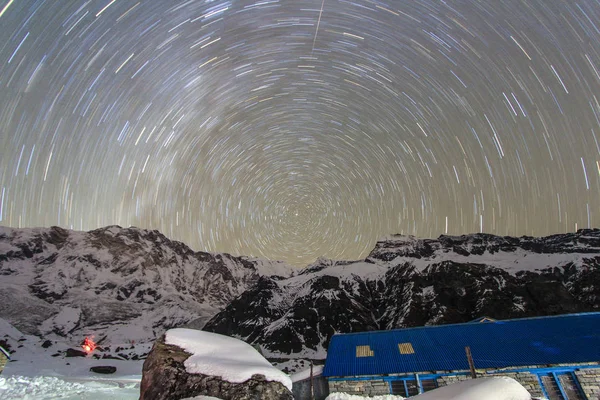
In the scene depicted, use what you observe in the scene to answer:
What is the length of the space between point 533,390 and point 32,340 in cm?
13521

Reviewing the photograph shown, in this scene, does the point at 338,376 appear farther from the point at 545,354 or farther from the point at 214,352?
the point at 214,352

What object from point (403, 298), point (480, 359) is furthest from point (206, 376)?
point (403, 298)

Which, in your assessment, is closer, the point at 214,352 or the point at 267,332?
the point at 214,352

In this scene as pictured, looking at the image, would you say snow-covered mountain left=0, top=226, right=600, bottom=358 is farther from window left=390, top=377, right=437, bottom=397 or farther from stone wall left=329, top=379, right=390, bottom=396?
window left=390, top=377, right=437, bottom=397

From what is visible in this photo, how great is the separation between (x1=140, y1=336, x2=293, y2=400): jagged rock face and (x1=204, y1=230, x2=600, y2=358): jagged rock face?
100 m

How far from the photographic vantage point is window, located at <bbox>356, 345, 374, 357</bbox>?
89.1 feet

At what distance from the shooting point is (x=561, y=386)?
21359 millimetres

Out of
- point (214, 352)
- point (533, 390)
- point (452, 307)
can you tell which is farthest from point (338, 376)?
point (452, 307)

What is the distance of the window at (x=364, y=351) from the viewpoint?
27147mm

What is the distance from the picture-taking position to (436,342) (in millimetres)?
28188

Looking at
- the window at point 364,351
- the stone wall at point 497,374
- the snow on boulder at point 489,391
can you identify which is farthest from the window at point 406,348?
the snow on boulder at point 489,391

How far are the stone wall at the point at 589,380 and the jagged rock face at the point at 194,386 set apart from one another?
24.4 m

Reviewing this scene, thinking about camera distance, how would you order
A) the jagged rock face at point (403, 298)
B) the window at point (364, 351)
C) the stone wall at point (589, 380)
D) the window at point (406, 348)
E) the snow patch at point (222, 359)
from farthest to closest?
1. the jagged rock face at point (403, 298)
2. the window at point (364, 351)
3. the window at point (406, 348)
4. the stone wall at point (589, 380)
5. the snow patch at point (222, 359)

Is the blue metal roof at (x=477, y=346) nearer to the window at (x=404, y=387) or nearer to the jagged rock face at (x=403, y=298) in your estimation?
the window at (x=404, y=387)
